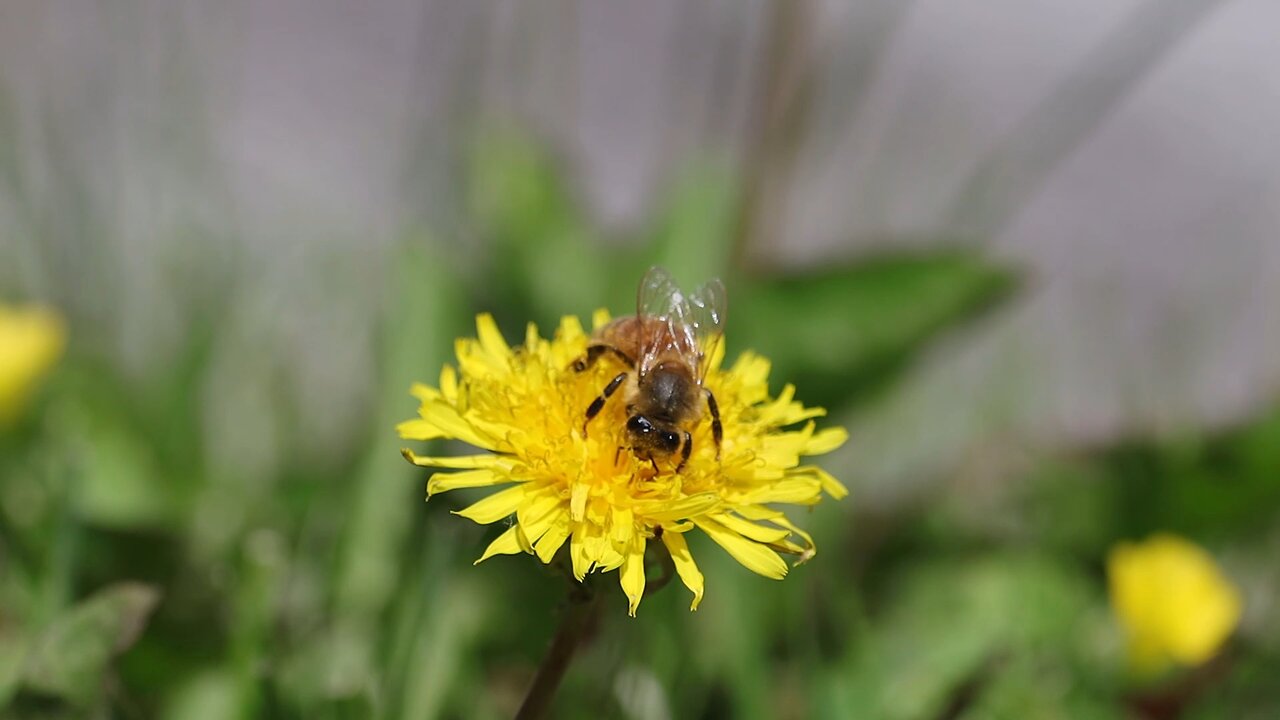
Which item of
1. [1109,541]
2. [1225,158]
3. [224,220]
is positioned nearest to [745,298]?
[1109,541]

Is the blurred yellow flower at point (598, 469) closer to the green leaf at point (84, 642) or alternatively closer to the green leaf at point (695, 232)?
the green leaf at point (84, 642)

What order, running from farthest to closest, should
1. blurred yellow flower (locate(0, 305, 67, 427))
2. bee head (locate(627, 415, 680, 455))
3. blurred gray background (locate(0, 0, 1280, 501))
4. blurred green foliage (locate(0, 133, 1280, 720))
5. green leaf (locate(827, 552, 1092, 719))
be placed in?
blurred gray background (locate(0, 0, 1280, 501)) < blurred yellow flower (locate(0, 305, 67, 427)) < green leaf (locate(827, 552, 1092, 719)) < blurred green foliage (locate(0, 133, 1280, 720)) < bee head (locate(627, 415, 680, 455))

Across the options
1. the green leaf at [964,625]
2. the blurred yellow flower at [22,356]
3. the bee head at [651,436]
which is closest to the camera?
the bee head at [651,436]

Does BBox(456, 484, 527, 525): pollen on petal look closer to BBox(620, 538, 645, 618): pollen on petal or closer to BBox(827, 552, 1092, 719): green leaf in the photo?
BBox(620, 538, 645, 618): pollen on petal

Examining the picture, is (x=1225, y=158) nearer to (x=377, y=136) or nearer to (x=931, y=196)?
(x=931, y=196)

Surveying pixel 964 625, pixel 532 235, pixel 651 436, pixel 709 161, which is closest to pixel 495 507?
pixel 651 436

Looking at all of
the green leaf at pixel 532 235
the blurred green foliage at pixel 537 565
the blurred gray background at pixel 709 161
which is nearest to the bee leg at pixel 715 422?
the blurred green foliage at pixel 537 565

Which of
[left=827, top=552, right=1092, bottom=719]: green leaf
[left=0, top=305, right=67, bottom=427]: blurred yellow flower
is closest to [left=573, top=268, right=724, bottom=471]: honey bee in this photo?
[left=827, top=552, right=1092, bottom=719]: green leaf
